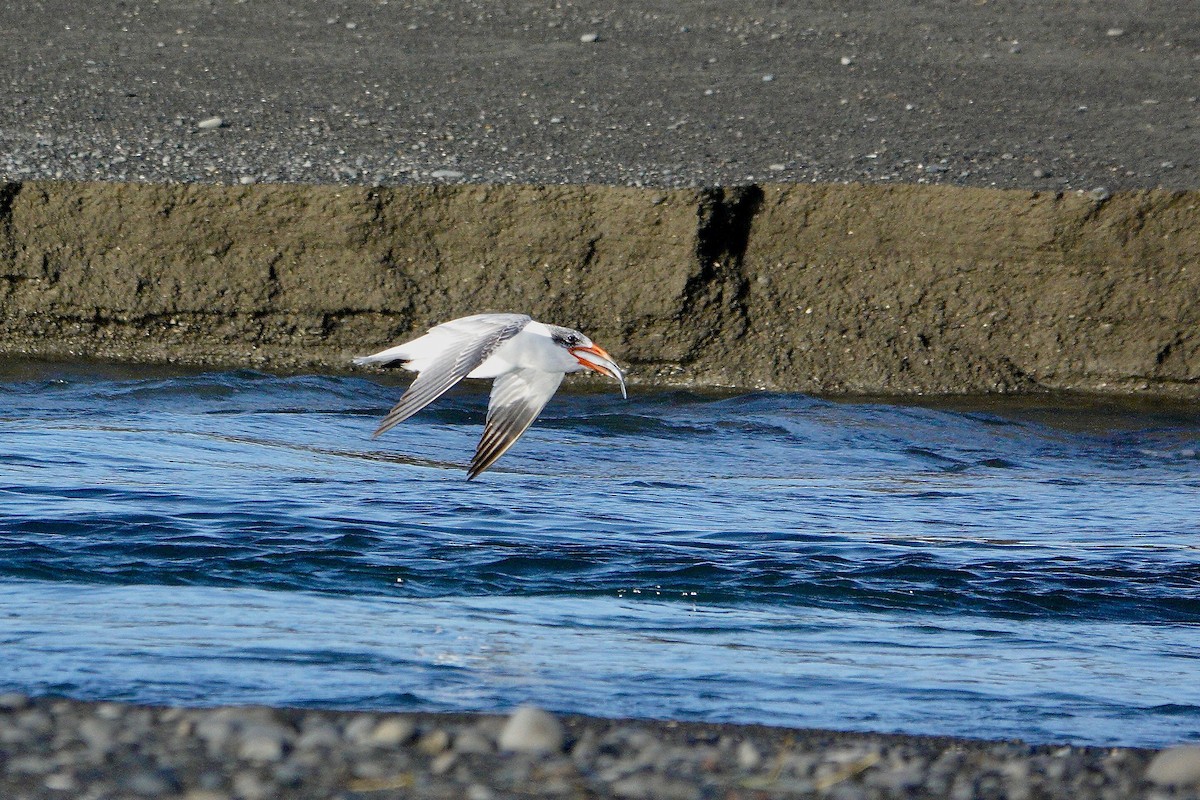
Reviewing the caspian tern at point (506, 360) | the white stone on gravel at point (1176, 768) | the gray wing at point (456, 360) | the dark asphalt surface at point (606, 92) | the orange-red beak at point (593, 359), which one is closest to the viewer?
the white stone on gravel at point (1176, 768)

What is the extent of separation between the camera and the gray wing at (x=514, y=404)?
5180 mm

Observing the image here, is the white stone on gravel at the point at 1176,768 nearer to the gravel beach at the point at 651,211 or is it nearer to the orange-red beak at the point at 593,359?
the orange-red beak at the point at 593,359

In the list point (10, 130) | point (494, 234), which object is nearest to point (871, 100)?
point (494, 234)

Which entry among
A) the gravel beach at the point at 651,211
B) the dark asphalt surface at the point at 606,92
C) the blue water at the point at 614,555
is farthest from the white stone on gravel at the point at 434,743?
the dark asphalt surface at the point at 606,92

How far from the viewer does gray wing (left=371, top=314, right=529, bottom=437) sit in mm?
4656

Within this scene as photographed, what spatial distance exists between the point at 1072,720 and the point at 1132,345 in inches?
183

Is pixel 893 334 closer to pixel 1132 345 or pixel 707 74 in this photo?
pixel 1132 345

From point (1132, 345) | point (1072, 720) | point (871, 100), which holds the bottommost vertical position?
point (1072, 720)

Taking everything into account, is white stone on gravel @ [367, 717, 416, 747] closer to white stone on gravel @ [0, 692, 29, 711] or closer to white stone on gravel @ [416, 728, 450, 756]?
white stone on gravel @ [416, 728, 450, 756]

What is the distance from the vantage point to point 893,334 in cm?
796

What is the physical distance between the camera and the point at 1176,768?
3.01m

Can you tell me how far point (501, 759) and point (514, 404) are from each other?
247 centimetres

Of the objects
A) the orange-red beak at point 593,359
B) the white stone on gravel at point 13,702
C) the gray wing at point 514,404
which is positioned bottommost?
the white stone on gravel at point 13,702

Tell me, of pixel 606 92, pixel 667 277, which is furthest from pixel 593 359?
pixel 606 92
